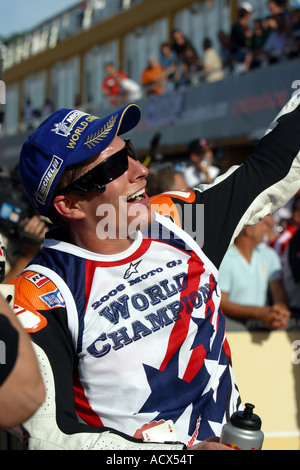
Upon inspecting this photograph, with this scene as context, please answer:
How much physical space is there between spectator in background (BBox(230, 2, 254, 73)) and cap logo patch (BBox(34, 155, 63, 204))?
416 inches

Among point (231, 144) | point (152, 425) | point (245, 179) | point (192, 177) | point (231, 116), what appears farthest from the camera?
point (231, 144)

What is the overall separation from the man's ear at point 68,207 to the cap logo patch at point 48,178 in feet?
0.20

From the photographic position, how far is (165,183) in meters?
4.36

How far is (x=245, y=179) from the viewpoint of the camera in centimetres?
248

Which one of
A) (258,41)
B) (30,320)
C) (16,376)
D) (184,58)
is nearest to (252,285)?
(30,320)

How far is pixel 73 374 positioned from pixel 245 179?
3.45ft

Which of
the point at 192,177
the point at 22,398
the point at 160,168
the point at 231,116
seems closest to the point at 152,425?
the point at 22,398

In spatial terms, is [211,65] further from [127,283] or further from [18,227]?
[127,283]

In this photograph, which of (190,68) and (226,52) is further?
(190,68)

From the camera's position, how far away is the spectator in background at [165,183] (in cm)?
434

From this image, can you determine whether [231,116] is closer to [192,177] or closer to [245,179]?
[192,177]

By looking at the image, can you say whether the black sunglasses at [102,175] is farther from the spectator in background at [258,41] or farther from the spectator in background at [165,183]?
the spectator in background at [258,41]

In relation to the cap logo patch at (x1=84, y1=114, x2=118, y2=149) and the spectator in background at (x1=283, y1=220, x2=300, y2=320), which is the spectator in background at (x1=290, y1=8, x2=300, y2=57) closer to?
the spectator in background at (x1=283, y1=220, x2=300, y2=320)

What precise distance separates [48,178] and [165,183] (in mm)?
2206
